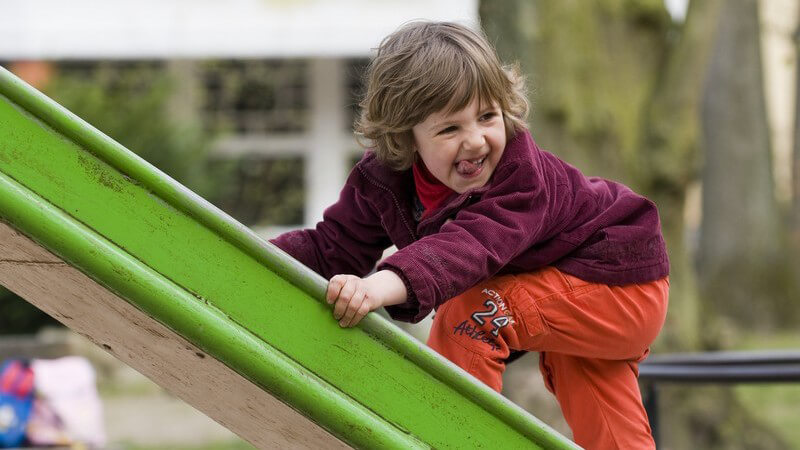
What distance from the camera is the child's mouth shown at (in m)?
2.50

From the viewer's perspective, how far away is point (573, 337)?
2.63 metres

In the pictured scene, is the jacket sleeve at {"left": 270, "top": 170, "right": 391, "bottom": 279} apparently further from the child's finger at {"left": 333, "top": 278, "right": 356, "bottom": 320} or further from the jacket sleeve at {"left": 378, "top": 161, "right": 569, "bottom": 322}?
the child's finger at {"left": 333, "top": 278, "right": 356, "bottom": 320}

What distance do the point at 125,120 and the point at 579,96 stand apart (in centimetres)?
476

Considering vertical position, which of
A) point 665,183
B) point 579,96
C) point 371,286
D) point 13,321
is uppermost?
point 371,286

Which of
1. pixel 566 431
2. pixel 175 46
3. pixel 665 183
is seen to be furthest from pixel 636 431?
pixel 175 46

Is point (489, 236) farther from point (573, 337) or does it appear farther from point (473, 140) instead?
point (573, 337)

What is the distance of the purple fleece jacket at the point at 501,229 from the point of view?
7.62 ft

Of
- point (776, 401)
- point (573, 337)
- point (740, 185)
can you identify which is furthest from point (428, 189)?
point (740, 185)

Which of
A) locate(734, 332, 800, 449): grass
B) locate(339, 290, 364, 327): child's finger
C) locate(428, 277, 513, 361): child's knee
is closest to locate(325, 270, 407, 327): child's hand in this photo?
locate(339, 290, 364, 327): child's finger

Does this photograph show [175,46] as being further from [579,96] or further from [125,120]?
[579,96]

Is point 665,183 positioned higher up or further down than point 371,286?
further down

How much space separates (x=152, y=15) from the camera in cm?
1297

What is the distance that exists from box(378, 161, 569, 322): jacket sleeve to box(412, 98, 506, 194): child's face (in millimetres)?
51

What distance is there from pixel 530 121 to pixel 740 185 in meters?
8.96
